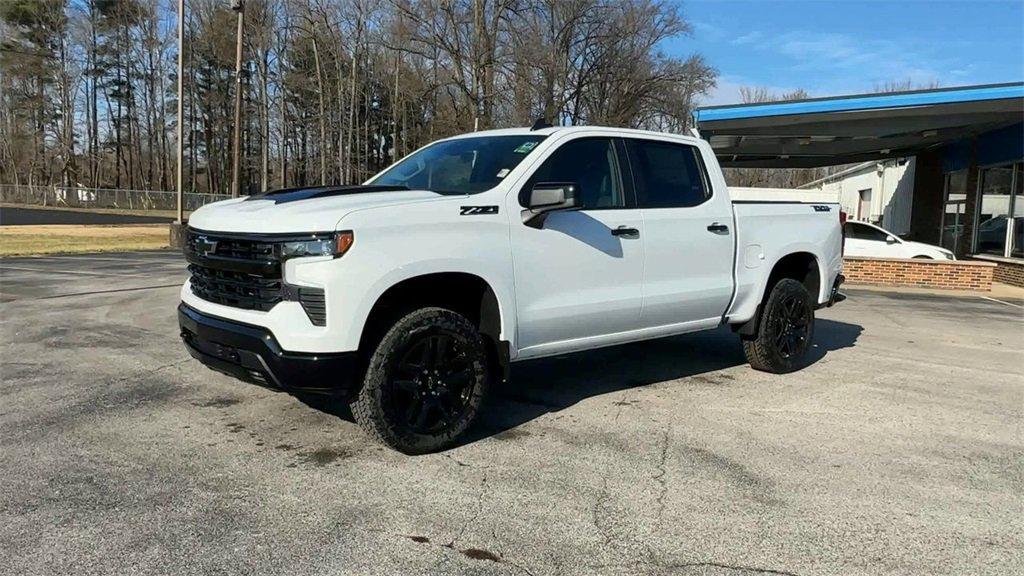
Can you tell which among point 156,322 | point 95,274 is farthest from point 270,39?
point 156,322

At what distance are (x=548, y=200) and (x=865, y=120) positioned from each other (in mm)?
14188

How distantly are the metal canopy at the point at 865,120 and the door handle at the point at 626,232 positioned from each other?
10.9m

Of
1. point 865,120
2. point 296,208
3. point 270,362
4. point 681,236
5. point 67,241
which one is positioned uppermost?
point 865,120

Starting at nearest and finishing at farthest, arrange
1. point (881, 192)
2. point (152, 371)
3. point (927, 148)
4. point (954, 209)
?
point (152, 371) < point (954, 209) < point (927, 148) < point (881, 192)

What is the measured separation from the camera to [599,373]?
20.8ft

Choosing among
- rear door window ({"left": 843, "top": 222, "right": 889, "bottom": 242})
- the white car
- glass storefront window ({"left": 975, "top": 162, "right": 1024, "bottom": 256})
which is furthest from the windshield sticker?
glass storefront window ({"left": 975, "top": 162, "right": 1024, "bottom": 256})

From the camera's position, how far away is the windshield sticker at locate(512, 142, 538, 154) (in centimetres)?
478

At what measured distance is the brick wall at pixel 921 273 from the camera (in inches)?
600

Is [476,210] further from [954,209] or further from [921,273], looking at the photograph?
[954,209]

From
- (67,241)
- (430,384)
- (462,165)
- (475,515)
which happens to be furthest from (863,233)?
(67,241)

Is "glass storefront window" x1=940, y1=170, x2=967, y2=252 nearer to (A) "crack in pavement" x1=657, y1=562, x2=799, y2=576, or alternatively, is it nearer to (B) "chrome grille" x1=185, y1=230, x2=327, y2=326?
(A) "crack in pavement" x1=657, y1=562, x2=799, y2=576

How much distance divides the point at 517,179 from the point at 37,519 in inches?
119

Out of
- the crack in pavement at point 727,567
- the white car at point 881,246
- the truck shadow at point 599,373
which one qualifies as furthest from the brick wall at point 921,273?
the crack in pavement at point 727,567

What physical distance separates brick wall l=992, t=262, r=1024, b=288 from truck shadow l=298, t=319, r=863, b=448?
33.7 feet
